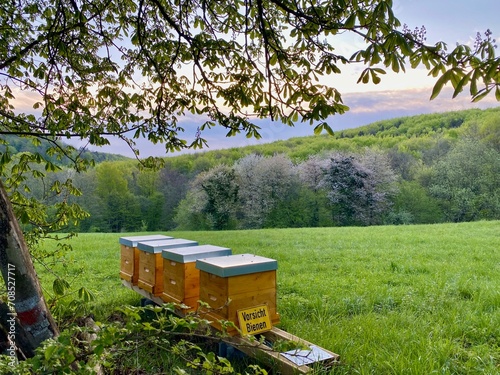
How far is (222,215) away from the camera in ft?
77.3

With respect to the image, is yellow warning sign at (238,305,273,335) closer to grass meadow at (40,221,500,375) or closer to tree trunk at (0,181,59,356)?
grass meadow at (40,221,500,375)

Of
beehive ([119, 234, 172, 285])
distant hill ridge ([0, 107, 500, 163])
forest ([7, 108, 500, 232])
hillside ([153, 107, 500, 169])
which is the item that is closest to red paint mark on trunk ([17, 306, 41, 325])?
beehive ([119, 234, 172, 285])

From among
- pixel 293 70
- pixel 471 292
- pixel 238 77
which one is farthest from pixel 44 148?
pixel 471 292

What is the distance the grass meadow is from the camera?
2611 mm

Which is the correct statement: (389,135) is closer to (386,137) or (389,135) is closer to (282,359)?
(386,137)

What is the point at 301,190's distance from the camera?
24844mm

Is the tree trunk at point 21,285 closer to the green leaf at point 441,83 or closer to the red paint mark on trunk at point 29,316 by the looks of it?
the red paint mark on trunk at point 29,316

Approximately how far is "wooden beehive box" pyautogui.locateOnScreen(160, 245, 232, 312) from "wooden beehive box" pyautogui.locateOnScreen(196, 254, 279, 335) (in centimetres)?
26

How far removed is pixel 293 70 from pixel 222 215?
2140 centimetres

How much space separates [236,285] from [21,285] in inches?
60.1

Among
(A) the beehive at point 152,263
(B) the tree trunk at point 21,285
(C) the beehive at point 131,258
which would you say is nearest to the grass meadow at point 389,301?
(C) the beehive at point 131,258

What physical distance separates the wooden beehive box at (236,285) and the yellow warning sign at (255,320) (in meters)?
0.04

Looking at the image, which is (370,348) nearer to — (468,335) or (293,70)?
(468,335)

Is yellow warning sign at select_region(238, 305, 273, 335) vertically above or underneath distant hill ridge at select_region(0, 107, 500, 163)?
underneath
